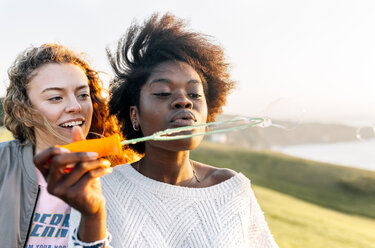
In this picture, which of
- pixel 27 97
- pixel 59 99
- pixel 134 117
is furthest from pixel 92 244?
pixel 27 97

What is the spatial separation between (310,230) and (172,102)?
9.30 metres

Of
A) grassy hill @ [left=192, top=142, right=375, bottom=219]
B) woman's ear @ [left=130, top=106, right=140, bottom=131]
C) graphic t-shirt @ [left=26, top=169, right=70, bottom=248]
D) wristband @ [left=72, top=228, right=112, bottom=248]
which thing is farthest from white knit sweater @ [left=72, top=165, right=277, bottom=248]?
grassy hill @ [left=192, top=142, right=375, bottom=219]

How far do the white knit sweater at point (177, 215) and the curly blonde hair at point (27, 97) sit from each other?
2.27 feet

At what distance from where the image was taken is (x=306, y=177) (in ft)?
64.1

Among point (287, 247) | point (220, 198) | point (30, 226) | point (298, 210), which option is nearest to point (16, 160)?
point (30, 226)

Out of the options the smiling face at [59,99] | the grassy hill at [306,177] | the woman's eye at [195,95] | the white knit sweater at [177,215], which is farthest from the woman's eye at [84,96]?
the grassy hill at [306,177]

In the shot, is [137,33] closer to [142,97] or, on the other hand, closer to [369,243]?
[142,97]

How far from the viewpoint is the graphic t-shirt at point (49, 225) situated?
2.51 meters

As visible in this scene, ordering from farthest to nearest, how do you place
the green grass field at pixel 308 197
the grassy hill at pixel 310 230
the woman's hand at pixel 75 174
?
the green grass field at pixel 308 197 < the grassy hill at pixel 310 230 < the woman's hand at pixel 75 174

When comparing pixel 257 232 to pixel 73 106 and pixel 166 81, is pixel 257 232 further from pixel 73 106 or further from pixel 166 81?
pixel 73 106

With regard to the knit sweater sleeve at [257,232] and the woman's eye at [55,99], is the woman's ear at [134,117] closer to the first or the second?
the woman's eye at [55,99]

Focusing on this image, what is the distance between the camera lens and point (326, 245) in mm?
9438

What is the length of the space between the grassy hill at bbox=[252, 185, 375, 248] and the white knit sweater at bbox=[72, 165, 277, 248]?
6885mm

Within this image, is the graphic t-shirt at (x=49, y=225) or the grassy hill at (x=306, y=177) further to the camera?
the grassy hill at (x=306, y=177)
